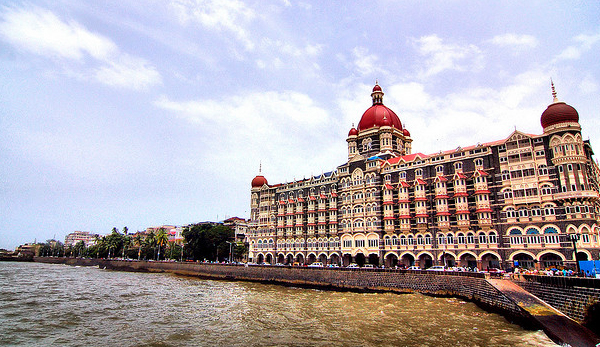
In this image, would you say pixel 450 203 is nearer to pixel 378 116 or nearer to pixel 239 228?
pixel 378 116

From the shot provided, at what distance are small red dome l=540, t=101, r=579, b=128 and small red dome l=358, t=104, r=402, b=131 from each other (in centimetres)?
3402

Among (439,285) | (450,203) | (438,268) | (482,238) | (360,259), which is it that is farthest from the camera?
(360,259)

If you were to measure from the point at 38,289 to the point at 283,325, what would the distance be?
150ft

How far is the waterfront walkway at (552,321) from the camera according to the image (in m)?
24.2

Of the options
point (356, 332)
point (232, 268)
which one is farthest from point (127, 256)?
point (356, 332)

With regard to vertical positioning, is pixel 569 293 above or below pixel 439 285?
above

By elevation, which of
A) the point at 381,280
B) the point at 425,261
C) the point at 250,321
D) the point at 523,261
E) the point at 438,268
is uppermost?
the point at 523,261

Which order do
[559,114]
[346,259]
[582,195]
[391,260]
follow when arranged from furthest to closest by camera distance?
[346,259], [391,260], [559,114], [582,195]

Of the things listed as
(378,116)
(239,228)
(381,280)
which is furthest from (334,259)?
(239,228)

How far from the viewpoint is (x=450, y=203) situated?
63.2 meters

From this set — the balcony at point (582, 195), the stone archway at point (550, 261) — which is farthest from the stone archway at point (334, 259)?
the balcony at point (582, 195)

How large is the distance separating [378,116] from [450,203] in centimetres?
3055

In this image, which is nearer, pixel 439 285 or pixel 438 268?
pixel 439 285

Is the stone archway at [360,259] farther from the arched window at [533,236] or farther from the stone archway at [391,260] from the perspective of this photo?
the arched window at [533,236]
